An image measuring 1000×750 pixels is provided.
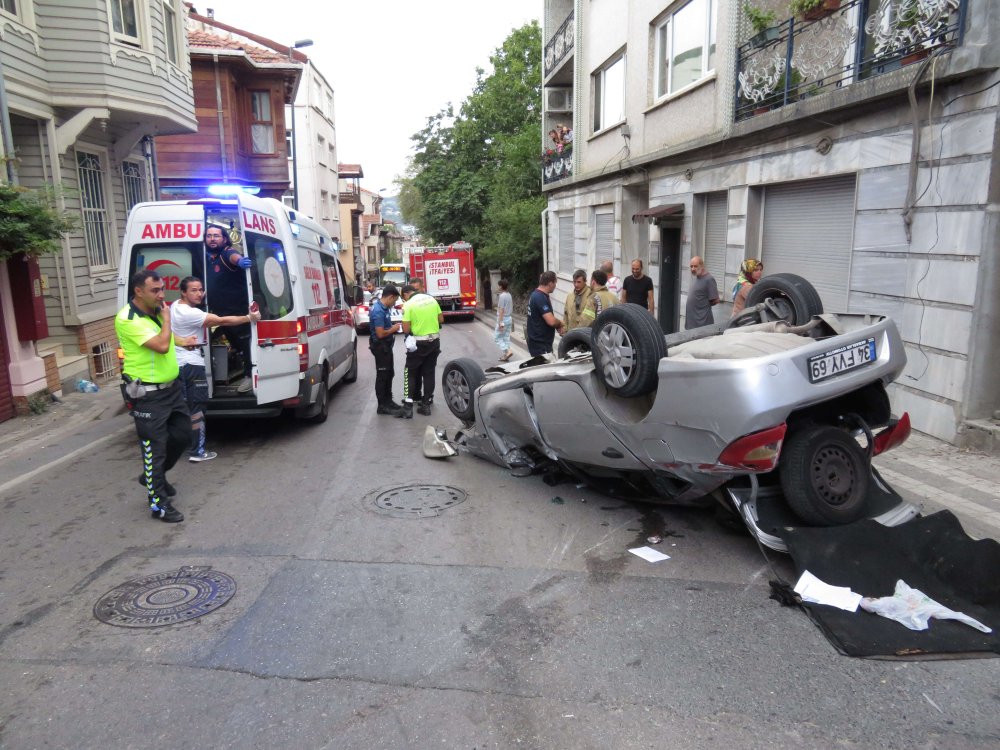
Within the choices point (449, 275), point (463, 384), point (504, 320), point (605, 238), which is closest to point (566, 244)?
point (605, 238)

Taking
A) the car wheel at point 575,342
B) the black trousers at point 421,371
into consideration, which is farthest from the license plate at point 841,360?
the black trousers at point 421,371

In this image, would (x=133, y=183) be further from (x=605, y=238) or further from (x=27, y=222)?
(x=605, y=238)

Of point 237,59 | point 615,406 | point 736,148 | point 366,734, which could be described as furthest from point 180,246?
point 237,59

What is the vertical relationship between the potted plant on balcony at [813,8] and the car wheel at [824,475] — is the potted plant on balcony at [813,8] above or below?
above

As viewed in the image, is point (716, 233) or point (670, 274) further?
point (670, 274)

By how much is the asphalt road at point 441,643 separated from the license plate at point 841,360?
121cm

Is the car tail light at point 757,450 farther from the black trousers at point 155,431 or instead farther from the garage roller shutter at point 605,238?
the garage roller shutter at point 605,238

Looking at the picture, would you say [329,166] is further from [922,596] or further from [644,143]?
[922,596]

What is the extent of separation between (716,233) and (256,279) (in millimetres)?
7918

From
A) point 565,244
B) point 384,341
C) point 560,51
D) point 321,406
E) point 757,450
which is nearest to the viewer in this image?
point 757,450

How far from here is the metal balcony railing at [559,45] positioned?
773 inches

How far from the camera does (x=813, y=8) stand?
28.9ft

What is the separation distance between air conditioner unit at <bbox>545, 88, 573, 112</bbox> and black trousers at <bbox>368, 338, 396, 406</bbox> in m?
15.4

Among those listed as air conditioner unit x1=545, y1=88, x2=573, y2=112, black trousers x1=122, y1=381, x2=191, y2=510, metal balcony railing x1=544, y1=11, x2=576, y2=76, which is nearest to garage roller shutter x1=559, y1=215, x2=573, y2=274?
air conditioner unit x1=545, y1=88, x2=573, y2=112
